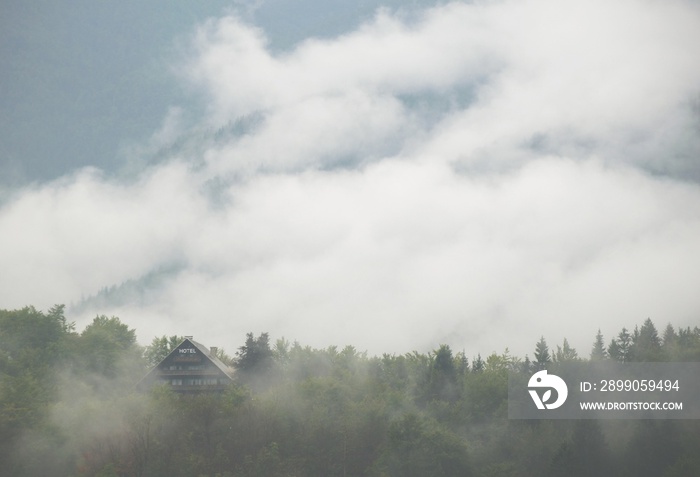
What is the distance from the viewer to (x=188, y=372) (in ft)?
433

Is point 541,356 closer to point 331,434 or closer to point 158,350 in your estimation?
point 331,434

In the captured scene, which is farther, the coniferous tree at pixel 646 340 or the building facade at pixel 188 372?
the coniferous tree at pixel 646 340

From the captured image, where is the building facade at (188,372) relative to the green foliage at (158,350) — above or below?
below

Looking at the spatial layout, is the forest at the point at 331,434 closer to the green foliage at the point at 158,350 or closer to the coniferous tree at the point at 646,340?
the coniferous tree at the point at 646,340

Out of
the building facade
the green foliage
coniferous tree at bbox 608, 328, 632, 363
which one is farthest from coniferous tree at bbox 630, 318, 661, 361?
the green foliage

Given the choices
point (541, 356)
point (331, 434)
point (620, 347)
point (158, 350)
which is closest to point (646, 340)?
point (620, 347)

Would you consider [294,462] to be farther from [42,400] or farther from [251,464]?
[42,400]

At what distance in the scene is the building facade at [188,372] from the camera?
427 feet

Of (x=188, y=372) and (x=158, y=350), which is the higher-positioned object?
(x=158, y=350)

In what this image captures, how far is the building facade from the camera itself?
427 ft

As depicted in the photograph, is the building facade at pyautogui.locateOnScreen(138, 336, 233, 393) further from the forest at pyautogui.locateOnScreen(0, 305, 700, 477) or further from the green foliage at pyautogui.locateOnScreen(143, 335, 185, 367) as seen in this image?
the green foliage at pyautogui.locateOnScreen(143, 335, 185, 367)

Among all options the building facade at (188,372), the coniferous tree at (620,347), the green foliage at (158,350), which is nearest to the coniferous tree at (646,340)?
the coniferous tree at (620,347)

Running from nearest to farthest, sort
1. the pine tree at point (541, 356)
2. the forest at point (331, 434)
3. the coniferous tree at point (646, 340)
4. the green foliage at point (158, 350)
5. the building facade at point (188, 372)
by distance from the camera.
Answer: the forest at point (331, 434) < the pine tree at point (541, 356) < the building facade at point (188, 372) < the coniferous tree at point (646, 340) < the green foliage at point (158, 350)

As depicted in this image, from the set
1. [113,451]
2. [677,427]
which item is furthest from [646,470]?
[113,451]
